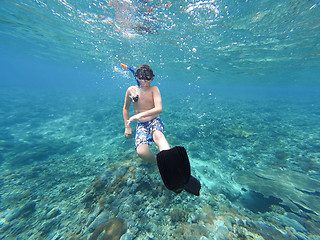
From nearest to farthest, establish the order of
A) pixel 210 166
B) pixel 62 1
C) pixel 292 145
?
pixel 210 166
pixel 292 145
pixel 62 1

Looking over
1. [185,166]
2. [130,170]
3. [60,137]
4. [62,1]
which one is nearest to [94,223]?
[130,170]

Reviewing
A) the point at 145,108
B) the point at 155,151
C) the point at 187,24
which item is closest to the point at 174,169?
the point at 145,108

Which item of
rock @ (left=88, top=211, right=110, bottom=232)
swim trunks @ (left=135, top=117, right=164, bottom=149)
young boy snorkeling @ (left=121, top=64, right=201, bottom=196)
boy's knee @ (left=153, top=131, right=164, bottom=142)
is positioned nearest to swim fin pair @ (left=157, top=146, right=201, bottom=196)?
young boy snorkeling @ (left=121, top=64, right=201, bottom=196)

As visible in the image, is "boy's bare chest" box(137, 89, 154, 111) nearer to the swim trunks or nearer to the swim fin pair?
the swim trunks

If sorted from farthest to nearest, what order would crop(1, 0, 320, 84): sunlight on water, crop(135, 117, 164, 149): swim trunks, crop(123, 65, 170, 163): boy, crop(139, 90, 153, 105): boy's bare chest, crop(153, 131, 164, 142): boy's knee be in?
crop(1, 0, 320, 84): sunlight on water → crop(139, 90, 153, 105): boy's bare chest → crop(135, 117, 164, 149): swim trunks → crop(123, 65, 170, 163): boy → crop(153, 131, 164, 142): boy's knee

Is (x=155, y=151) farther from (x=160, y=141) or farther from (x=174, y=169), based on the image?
(x=174, y=169)

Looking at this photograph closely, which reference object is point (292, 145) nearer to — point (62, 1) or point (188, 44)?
point (188, 44)

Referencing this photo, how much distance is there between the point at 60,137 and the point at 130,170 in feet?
36.7

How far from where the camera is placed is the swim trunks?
3436mm

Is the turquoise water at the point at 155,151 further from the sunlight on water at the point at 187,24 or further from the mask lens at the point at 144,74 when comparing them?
the mask lens at the point at 144,74

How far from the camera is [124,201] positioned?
374 centimetres

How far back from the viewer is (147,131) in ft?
11.8

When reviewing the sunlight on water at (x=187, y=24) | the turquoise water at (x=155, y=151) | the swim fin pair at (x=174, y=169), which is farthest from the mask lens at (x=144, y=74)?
the sunlight on water at (x=187, y=24)

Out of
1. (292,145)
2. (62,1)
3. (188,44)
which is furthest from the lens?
(188,44)
